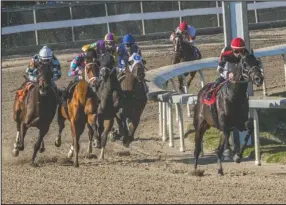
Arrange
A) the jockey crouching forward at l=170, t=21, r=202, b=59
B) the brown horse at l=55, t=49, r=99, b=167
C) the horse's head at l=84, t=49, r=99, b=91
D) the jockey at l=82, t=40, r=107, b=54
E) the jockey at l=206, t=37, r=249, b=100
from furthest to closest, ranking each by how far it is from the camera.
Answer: the jockey crouching forward at l=170, t=21, r=202, b=59 → the jockey at l=82, t=40, r=107, b=54 → the horse's head at l=84, t=49, r=99, b=91 → the brown horse at l=55, t=49, r=99, b=167 → the jockey at l=206, t=37, r=249, b=100

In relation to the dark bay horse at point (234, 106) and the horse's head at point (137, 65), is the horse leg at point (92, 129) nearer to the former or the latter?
the horse's head at point (137, 65)

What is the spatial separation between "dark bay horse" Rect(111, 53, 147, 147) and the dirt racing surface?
46 cm

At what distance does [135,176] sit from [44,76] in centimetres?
198

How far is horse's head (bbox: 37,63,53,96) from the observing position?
1246 centimetres

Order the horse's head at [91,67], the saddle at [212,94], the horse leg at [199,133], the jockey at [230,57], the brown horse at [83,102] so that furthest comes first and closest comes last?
the horse's head at [91,67] < the brown horse at [83,102] < the horse leg at [199,133] < the saddle at [212,94] < the jockey at [230,57]

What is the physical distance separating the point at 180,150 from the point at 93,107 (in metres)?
1.69

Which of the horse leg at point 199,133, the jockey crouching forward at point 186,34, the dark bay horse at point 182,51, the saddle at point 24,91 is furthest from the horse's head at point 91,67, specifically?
the jockey crouching forward at point 186,34

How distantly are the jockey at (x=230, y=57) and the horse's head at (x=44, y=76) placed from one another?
6.54 feet

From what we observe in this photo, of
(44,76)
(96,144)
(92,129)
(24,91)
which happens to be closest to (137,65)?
(92,129)

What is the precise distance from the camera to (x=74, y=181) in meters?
10.8

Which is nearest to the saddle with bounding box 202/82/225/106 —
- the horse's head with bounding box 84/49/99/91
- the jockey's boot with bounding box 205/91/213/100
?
the jockey's boot with bounding box 205/91/213/100

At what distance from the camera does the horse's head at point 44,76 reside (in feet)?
40.9

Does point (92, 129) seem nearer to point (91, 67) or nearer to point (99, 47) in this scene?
point (91, 67)

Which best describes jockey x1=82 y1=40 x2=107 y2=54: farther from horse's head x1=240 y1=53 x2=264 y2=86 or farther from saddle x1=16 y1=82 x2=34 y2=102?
horse's head x1=240 y1=53 x2=264 y2=86
